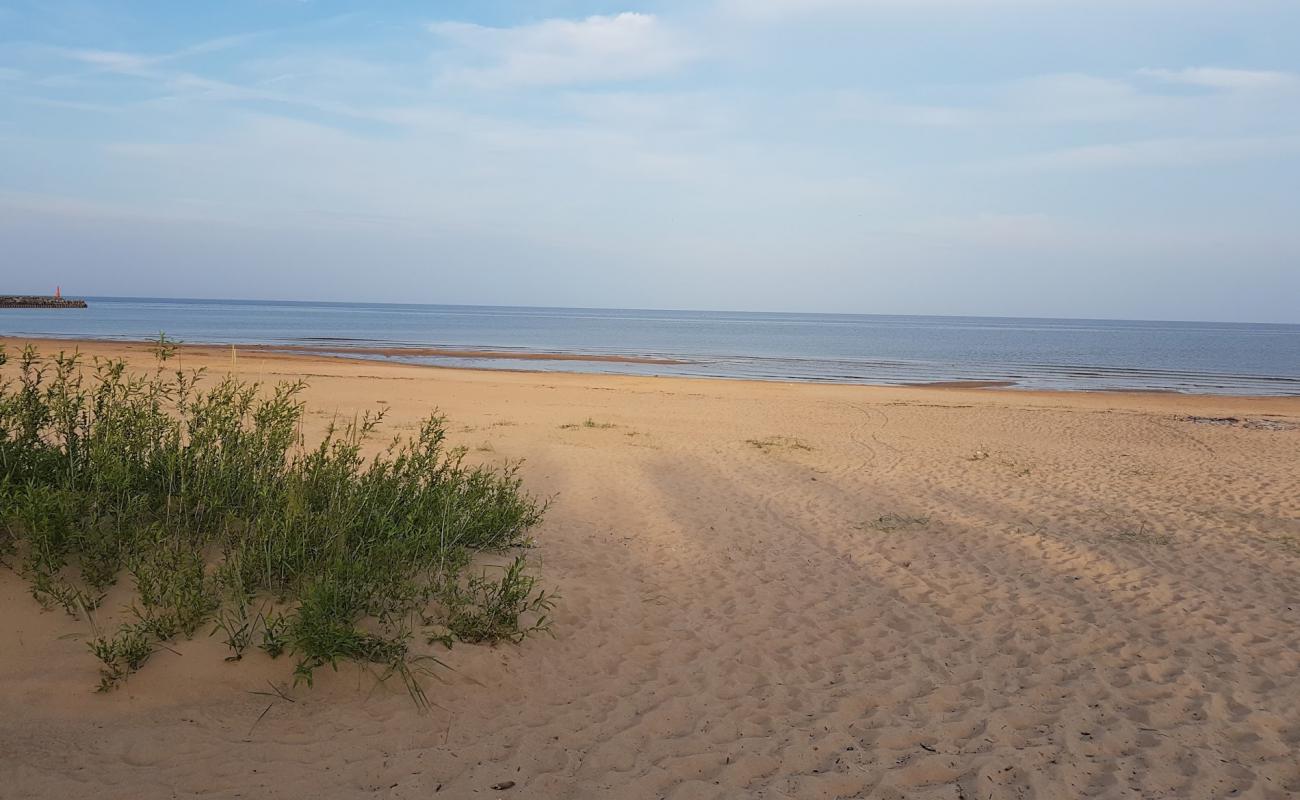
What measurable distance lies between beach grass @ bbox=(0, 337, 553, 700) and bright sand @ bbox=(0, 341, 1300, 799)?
17cm

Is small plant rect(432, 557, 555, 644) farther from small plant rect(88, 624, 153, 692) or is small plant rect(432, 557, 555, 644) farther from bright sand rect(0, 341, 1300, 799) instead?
small plant rect(88, 624, 153, 692)

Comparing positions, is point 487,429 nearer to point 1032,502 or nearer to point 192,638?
point 1032,502

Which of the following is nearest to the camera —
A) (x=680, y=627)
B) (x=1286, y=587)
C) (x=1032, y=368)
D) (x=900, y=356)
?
(x=680, y=627)

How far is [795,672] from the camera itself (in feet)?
16.1

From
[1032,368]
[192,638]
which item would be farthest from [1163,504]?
[1032,368]

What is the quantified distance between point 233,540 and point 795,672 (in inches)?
135

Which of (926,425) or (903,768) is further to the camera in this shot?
(926,425)

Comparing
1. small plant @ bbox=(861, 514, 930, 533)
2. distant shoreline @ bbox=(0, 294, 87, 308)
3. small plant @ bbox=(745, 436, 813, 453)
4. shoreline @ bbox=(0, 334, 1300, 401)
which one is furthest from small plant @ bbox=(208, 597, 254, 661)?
distant shoreline @ bbox=(0, 294, 87, 308)

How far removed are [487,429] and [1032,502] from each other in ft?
27.6

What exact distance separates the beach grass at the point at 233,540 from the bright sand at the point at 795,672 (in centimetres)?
17

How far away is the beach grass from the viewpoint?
13.8 ft

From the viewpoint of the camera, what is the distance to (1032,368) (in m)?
40.5

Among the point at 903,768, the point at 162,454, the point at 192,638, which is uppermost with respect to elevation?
the point at 162,454

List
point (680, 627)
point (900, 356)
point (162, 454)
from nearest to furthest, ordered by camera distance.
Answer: point (162, 454) < point (680, 627) < point (900, 356)
